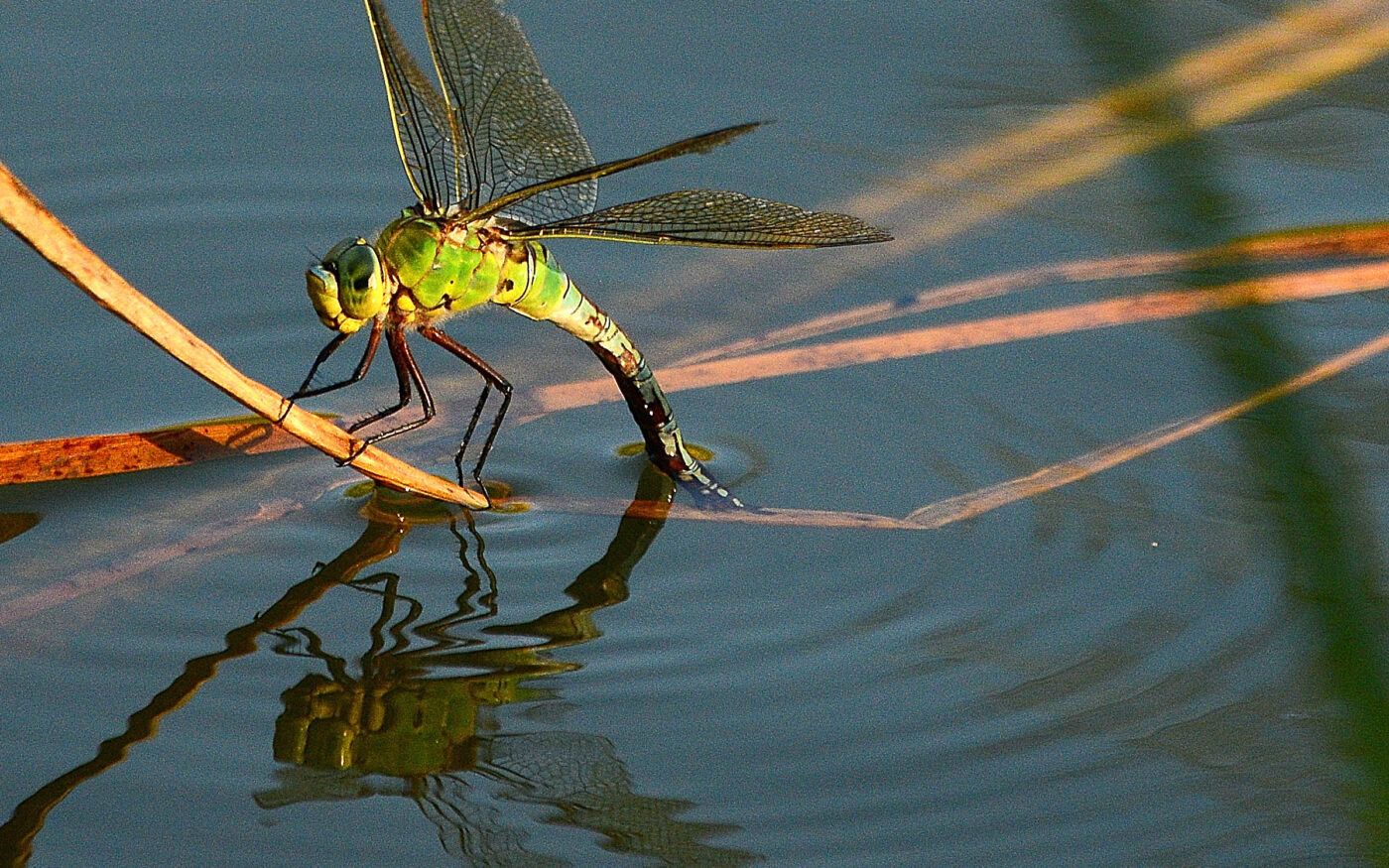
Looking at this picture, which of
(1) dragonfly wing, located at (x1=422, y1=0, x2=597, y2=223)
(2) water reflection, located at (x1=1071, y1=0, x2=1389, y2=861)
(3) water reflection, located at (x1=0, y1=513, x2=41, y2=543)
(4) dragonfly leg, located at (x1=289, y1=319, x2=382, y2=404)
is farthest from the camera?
(1) dragonfly wing, located at (x1=422, y1=0, x2=597, y2=223)

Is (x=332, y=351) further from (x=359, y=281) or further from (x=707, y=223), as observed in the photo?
(x=707, y=223)

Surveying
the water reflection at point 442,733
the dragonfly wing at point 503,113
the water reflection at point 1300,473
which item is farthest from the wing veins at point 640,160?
the water reflection at point 1300,473

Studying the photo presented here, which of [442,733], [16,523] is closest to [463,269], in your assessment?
[16,523]

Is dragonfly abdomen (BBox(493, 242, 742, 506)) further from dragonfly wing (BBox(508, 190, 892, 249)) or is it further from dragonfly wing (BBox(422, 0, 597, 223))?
dragonfly wing (BBox(422, 0, 597, 223))

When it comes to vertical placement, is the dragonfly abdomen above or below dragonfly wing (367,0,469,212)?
below

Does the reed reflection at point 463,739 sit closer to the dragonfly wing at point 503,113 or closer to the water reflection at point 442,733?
the water reflection at point 442,733

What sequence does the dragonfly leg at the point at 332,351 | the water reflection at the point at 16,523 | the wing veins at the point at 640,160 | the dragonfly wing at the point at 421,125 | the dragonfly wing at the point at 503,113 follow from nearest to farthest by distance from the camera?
the wing veins at the point at 640,160 → the water reflection at the point at 16,523 → the dragonfly leg at the point at 332,351 → the dragonfly wing at the point at 421,125 → the dragonfly wing at the point at 503,113

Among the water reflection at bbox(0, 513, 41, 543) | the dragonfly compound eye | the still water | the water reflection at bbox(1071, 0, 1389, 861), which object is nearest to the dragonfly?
the dragonfly compound eye

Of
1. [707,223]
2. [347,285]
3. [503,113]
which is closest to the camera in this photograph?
[347,285]
